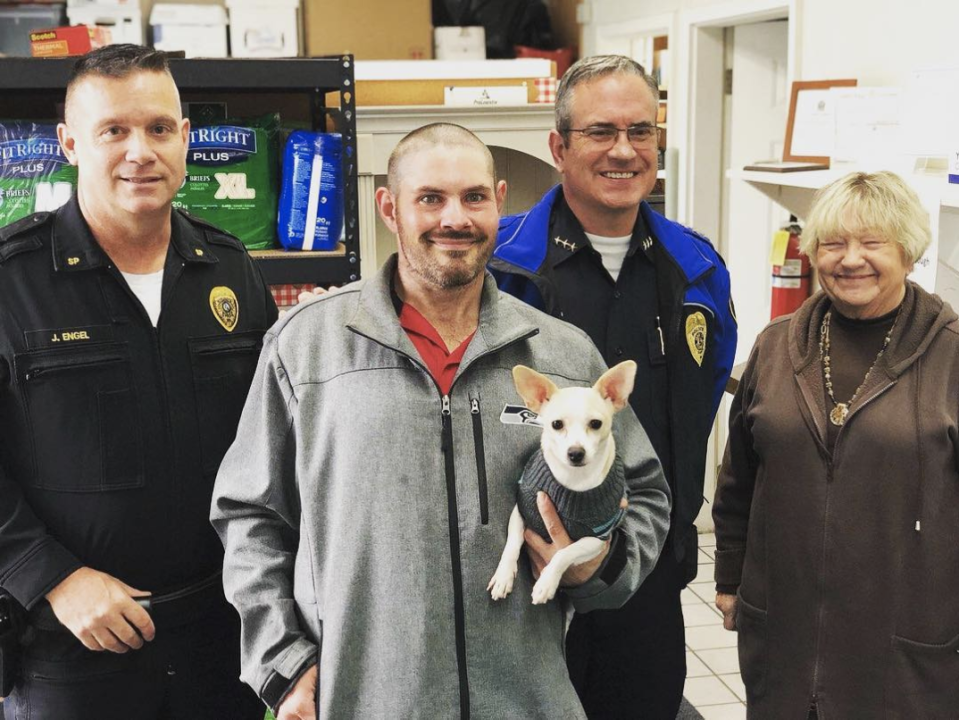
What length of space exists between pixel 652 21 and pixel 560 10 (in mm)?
1808

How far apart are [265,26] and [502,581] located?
5.24m

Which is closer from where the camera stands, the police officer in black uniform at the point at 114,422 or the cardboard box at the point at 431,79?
the police officer in black uniform at the point at 114,422

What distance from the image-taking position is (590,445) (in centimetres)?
153

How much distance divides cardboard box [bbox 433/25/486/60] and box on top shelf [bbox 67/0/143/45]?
1775 millimetres

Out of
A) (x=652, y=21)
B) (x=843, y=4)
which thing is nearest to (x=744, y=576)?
(x=843, y=4)

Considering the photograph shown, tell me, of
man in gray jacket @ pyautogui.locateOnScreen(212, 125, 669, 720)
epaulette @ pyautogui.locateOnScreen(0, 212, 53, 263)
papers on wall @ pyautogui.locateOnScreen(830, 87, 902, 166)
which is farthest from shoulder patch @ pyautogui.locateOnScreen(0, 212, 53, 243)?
papers on wall @ pyautogui.locateOnScreen(830, 87, 902, 166)

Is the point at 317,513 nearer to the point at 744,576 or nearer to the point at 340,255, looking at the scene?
the point at 744,576

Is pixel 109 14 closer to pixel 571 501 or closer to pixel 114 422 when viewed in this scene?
pixel 114 422

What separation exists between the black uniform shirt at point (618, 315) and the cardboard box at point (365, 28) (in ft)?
14.1

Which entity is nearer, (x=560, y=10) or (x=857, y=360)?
(x=857, y=360)

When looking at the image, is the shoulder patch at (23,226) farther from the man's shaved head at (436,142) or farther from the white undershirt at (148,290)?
the man's shaved head at (436,142)

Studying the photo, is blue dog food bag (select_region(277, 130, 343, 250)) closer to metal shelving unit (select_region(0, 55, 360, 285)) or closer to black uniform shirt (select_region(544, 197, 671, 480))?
metal shelving unit (select_region(0, 55, 360, 285))

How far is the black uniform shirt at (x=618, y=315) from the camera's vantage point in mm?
2160

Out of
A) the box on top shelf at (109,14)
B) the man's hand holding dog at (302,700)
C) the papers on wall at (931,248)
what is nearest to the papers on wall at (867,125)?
the papers on wall at (931,248)
